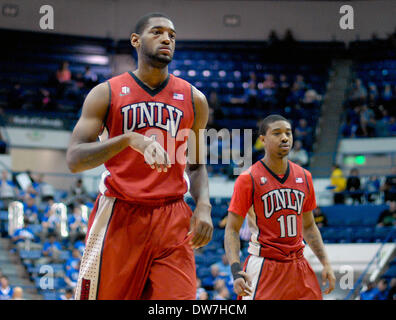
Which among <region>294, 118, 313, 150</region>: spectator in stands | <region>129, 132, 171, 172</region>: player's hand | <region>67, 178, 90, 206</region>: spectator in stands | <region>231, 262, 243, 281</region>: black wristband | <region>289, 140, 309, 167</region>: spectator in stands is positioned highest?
<region>294, 118, 313, 150</region>: spectator in stands

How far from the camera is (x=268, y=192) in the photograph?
191 inches

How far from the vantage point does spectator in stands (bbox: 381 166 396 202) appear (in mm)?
11641

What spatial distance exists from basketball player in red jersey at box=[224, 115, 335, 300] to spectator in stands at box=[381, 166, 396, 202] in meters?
7.24

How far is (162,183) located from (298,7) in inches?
681

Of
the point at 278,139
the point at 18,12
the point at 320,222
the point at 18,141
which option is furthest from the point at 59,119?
the point at 278,139

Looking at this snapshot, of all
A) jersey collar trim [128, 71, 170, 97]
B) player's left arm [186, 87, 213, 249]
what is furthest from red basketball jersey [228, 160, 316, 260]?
jersey collar trim [128, 71, 170, 97]

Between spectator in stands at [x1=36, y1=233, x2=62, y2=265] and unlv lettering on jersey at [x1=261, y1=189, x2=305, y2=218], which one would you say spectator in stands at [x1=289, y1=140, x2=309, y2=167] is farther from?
unlv lettering on jersey at [x1=261, y1=189, x2=305, y2=218]

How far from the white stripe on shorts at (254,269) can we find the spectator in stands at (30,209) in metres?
7.48

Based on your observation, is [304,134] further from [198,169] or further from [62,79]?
[198,169]

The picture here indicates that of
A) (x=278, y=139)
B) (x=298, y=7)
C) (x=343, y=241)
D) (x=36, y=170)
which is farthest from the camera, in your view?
(x=298, y=7)

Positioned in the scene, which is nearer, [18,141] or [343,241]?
[343,241]

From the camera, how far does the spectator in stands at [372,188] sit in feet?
41.4

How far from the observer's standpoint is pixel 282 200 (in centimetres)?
480

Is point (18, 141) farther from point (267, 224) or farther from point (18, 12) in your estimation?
Answer: point (267, 224)
